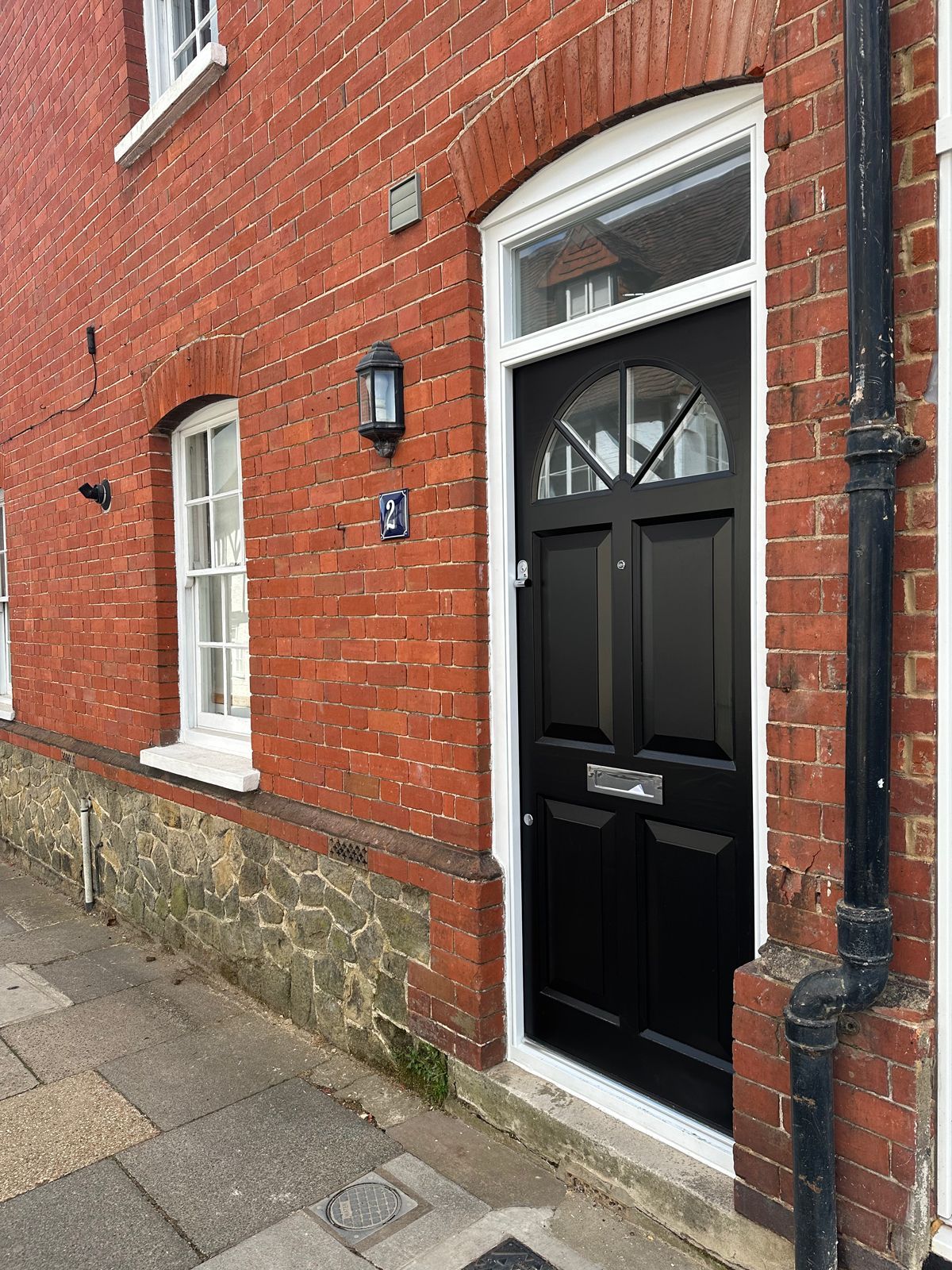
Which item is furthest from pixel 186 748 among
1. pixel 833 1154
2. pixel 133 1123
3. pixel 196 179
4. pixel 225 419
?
pixel 833 1154

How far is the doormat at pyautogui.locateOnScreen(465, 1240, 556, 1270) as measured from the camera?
251 centimetres

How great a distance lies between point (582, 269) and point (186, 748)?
3.59 meters

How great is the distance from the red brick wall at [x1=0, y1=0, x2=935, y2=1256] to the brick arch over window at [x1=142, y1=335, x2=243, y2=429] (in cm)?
9

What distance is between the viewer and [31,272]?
21.6 feet

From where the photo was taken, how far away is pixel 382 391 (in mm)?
3418

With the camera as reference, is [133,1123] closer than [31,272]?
Yes

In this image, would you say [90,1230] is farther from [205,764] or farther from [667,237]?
[667,237]

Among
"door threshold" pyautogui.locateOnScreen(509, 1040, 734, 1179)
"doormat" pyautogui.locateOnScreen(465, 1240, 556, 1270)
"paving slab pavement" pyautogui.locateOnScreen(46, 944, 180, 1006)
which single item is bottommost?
"paving slab pavement" pyautogui.locateOnScreen(46, 944, 180, 1006)

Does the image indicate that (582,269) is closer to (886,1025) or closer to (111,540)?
(886,1025)

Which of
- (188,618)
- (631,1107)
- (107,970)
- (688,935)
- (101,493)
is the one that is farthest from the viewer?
(101,493)

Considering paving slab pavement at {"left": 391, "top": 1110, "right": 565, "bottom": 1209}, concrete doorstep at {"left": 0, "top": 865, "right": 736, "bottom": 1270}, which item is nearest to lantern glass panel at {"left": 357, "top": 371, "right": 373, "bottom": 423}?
concrete doorstep at {"left": 0, "top": 865, "right": 736, "bottom": 1270}

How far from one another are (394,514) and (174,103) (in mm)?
2881

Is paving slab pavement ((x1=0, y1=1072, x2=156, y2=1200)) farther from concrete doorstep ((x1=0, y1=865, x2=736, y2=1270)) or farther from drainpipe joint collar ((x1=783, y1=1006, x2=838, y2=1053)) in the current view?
drainpipe joint collar ((x1=783, y1=1006, x2=838, y2=1053))

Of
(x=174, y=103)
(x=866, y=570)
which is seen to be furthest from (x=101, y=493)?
(x=866, y=570)
